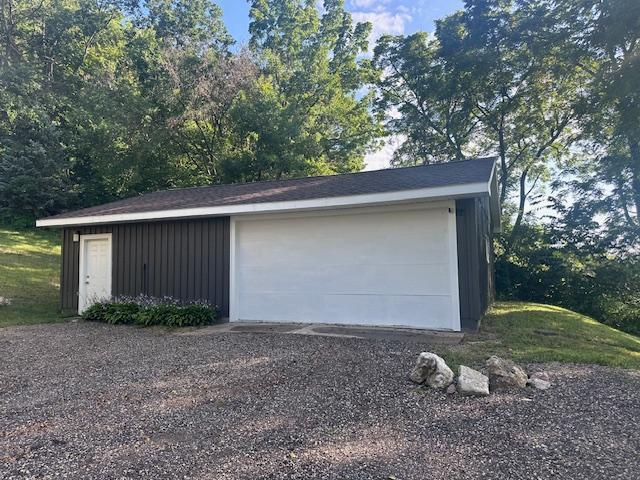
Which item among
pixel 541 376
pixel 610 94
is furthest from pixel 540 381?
pixel 610 94

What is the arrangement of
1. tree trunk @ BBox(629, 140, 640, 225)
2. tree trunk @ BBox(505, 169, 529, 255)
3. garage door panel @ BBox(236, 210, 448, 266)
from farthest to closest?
tree trunk @ BBox(505, 169, 529, 255) < tree trunk @ BBox(629, 140, 640, 225) < garage door panel @ BBox(236, 210, 448, 266)

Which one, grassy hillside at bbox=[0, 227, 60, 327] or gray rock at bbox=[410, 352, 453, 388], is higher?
grassy hillside at bbox=[0, 227, 60, 327]

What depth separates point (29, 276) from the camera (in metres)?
12.4

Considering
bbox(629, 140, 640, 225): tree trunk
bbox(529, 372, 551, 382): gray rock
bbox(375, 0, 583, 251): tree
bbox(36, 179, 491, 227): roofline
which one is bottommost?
bbox(529, 372, 551, 382): gray rock

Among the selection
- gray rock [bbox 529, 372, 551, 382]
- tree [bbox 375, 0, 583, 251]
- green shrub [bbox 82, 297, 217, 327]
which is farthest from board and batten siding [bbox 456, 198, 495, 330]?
tree [bbox 375, 0, 583, 251]

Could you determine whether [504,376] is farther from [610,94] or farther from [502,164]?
[502,164]

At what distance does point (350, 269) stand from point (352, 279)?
0.19m

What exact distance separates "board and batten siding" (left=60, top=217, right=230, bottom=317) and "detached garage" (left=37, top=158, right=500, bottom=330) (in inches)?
0.9

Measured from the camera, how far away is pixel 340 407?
11.6 feet

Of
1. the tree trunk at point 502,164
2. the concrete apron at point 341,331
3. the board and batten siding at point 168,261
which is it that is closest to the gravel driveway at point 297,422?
the concrete apron at point 341,331

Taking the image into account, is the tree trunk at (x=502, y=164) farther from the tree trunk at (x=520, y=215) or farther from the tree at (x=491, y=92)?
the tree trunk at (x=520, y=215)

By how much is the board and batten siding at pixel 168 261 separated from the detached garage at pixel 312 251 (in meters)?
0.02

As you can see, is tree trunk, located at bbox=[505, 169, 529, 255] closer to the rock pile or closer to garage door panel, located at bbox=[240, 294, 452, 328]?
garage door panel, located at bbox=[240, 294, 452, 328]

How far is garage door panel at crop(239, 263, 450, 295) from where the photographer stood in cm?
695
